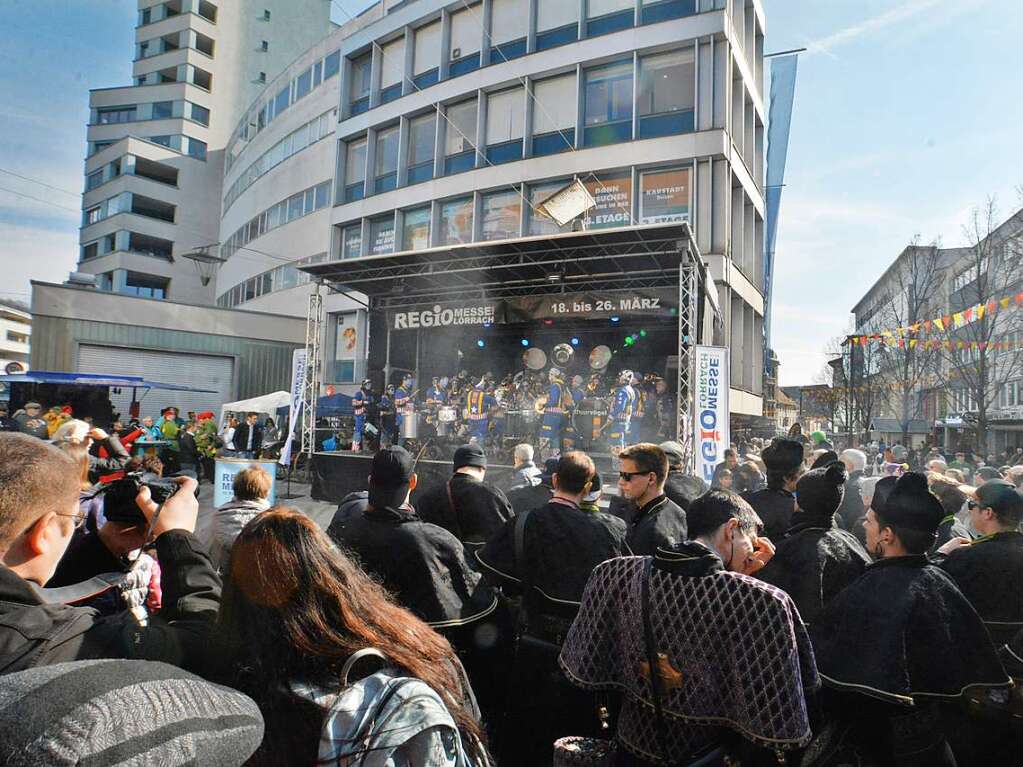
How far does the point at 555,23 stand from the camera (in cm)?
2005

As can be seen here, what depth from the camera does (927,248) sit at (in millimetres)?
24234

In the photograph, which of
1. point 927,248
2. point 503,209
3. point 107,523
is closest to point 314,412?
point 503,209

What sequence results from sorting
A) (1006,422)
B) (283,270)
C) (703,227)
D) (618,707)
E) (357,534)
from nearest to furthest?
(618,707)
(357,534)
(703,227)
(283,270)
(1006,422)

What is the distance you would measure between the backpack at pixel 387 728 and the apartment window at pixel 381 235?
2222 cm

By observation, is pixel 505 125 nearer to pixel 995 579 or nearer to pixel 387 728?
pixel 995 579

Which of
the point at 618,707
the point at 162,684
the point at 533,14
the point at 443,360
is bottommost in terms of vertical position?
the point at 618,707

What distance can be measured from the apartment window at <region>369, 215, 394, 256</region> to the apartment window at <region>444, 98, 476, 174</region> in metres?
3.06

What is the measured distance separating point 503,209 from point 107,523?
749 inches

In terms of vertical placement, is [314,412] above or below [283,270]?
below

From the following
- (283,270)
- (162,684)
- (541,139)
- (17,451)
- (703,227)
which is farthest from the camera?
(283,270)

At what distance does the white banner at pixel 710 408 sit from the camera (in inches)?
386

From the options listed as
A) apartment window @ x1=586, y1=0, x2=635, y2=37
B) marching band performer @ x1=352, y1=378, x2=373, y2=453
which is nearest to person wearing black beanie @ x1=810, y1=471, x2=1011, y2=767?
marching band performer @ x1=352, y1=378, x2=373, y2=453

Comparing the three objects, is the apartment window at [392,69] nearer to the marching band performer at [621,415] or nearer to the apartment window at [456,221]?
the apartment window at [456,221]

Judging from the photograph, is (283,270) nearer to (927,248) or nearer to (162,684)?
(927,248)
